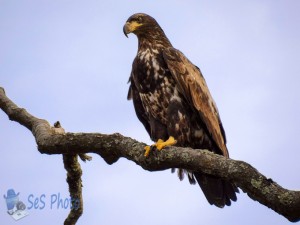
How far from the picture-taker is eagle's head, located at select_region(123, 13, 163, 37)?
25.1 ft

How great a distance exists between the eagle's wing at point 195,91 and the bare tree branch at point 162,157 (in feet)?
6.11

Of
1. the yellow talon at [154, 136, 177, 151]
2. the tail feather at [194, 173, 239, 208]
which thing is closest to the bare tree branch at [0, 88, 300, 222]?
the yellow talon at [154, 136, 177, 151]

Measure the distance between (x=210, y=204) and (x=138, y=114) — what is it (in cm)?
186

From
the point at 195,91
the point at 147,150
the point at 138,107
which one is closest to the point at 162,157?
the point at 147,150

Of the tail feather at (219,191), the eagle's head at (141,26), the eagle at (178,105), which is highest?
the eagle's head at (141,26)

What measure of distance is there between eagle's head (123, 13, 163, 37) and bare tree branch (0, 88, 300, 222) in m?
2.38

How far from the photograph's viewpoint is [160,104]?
22.6ft

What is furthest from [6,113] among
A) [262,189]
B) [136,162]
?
[262,189]

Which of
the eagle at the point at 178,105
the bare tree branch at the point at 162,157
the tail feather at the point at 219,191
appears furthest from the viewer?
the eagle at the point at 178,105

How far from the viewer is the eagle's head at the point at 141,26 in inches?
301

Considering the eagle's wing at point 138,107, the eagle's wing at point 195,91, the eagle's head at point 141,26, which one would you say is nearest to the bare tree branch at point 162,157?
the eagle's wing at point 195,91

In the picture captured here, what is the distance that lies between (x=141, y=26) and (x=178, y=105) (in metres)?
1.65

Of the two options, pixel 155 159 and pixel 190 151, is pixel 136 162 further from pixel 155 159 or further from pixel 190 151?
pixel 190 151

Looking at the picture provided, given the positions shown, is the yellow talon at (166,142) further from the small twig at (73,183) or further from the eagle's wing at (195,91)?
the small twig at (73,183)
